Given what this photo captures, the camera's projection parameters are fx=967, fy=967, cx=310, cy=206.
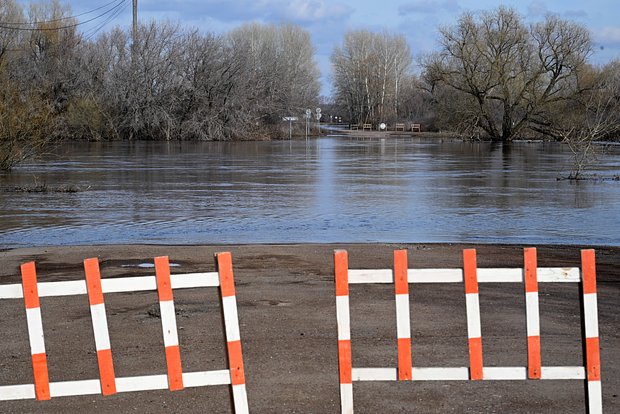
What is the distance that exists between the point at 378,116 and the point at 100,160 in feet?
269

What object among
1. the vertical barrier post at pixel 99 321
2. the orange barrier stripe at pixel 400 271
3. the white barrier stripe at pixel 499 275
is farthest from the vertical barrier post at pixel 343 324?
the vertical barrier post at pixel 99 321

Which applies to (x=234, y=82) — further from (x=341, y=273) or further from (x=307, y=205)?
(x=341, y=273)

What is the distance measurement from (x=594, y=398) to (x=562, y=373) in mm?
242

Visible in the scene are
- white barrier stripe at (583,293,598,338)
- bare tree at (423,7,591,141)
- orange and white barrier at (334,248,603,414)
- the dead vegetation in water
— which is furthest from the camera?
bare tree at (423,7,591,141)

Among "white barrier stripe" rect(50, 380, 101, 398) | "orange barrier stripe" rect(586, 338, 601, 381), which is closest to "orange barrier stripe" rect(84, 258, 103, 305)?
"white barrier stripe" rect(50, 380, 101, 398)

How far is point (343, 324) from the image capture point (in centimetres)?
580

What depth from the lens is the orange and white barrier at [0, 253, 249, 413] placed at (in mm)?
5656

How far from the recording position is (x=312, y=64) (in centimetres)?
12162

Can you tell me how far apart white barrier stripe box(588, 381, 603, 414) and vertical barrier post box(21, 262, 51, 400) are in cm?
332

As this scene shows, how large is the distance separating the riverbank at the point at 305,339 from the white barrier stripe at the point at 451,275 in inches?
48.7

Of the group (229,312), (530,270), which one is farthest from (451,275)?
(229,312)

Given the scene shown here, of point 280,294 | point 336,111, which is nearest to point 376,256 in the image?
point 280,294

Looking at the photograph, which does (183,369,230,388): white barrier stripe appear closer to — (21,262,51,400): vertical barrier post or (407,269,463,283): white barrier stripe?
(21,262,51,400): vertical barrier post

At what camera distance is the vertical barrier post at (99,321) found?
562 cm
